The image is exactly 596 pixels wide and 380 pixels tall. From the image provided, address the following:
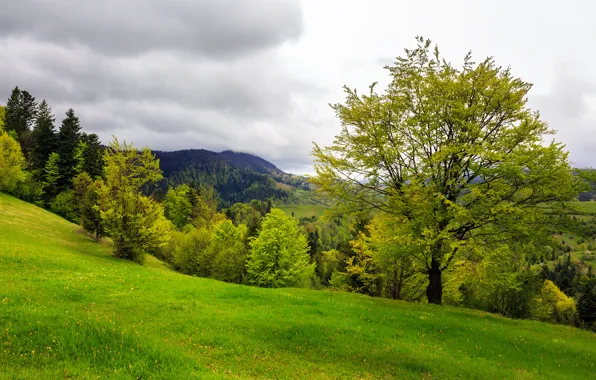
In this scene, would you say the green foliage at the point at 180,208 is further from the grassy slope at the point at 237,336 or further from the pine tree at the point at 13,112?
the grassy slope at the point at 237,336

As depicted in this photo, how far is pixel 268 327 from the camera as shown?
44.3ft

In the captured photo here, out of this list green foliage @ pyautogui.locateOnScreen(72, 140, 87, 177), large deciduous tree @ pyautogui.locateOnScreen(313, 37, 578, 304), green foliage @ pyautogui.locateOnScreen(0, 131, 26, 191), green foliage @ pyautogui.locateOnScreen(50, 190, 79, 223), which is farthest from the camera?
green foliage @ pyautogui.locateOnScreen(72, 140, 87, 177)

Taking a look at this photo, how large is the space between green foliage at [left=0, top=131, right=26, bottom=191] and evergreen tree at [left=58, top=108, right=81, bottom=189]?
1182 cm

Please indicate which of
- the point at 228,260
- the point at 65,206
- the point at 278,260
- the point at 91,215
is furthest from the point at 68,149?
the point at 278,260

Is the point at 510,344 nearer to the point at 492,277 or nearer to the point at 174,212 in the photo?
the point at 492,277

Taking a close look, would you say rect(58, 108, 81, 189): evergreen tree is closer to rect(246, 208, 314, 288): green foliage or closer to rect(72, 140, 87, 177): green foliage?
rect(72, 140, 87, 177): green foliage

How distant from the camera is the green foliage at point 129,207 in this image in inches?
1438

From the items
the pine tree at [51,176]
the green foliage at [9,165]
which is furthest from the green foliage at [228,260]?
the pine tree at [51,176]

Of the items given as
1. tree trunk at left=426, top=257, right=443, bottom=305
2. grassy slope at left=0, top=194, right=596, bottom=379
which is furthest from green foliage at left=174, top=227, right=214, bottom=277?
tree trunk at left=426, top=257, right=443, bottom=305

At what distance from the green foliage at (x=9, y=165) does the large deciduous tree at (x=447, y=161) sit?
69.0m

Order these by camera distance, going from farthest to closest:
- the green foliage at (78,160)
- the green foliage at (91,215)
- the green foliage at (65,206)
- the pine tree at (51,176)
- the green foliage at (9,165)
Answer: the green foliage at (78,160), the pine tree at (51,176), the green foliage at (65,206), the green foliage at (9,165), the green foliage at (91,215)

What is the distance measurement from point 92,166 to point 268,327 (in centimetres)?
8185

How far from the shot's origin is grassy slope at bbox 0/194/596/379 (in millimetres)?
8920

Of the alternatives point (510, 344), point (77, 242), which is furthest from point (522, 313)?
point (77, 242)
